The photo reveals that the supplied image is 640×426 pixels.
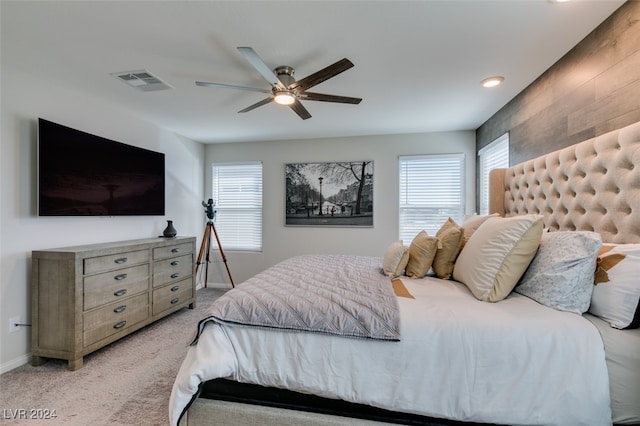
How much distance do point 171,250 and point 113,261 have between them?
775 millimetres

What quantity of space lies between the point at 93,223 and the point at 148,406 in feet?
6.65

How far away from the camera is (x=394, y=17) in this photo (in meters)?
1.67

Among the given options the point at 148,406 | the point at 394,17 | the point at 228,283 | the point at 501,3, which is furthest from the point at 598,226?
the point at 228,283

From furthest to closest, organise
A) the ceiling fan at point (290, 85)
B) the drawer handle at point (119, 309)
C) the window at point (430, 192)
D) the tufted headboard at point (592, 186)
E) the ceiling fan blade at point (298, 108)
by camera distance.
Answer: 1. the window at point (430, 192)
2. the drawer handle at point (119, 309)
3. the ceiling fan blade at point (298, 108)
4. the ceiling fan at point (290, 85)
5. the tufted headboard at point (592, 186)

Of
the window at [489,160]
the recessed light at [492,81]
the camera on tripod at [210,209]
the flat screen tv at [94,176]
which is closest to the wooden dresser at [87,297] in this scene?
the flat screen tv at [94,176]

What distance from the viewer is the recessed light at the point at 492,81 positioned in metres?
2.42

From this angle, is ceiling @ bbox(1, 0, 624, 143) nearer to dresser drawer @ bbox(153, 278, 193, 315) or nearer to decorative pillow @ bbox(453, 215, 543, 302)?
decorative pillow @ bbox(453, 215, 543, 302)

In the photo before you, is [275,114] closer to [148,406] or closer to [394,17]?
[394,17]

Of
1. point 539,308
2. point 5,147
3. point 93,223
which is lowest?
point 539,308

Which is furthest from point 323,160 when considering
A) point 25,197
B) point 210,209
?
point 25,197

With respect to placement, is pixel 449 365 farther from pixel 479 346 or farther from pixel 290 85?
pixel 290 85

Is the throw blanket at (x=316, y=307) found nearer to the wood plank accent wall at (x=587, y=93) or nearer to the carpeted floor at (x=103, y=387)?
the carpeted floor at (x=103, y=387)

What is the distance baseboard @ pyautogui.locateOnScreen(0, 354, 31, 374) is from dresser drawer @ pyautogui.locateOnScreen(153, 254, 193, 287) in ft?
3.46

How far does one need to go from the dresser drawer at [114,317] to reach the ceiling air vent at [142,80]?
200cm
